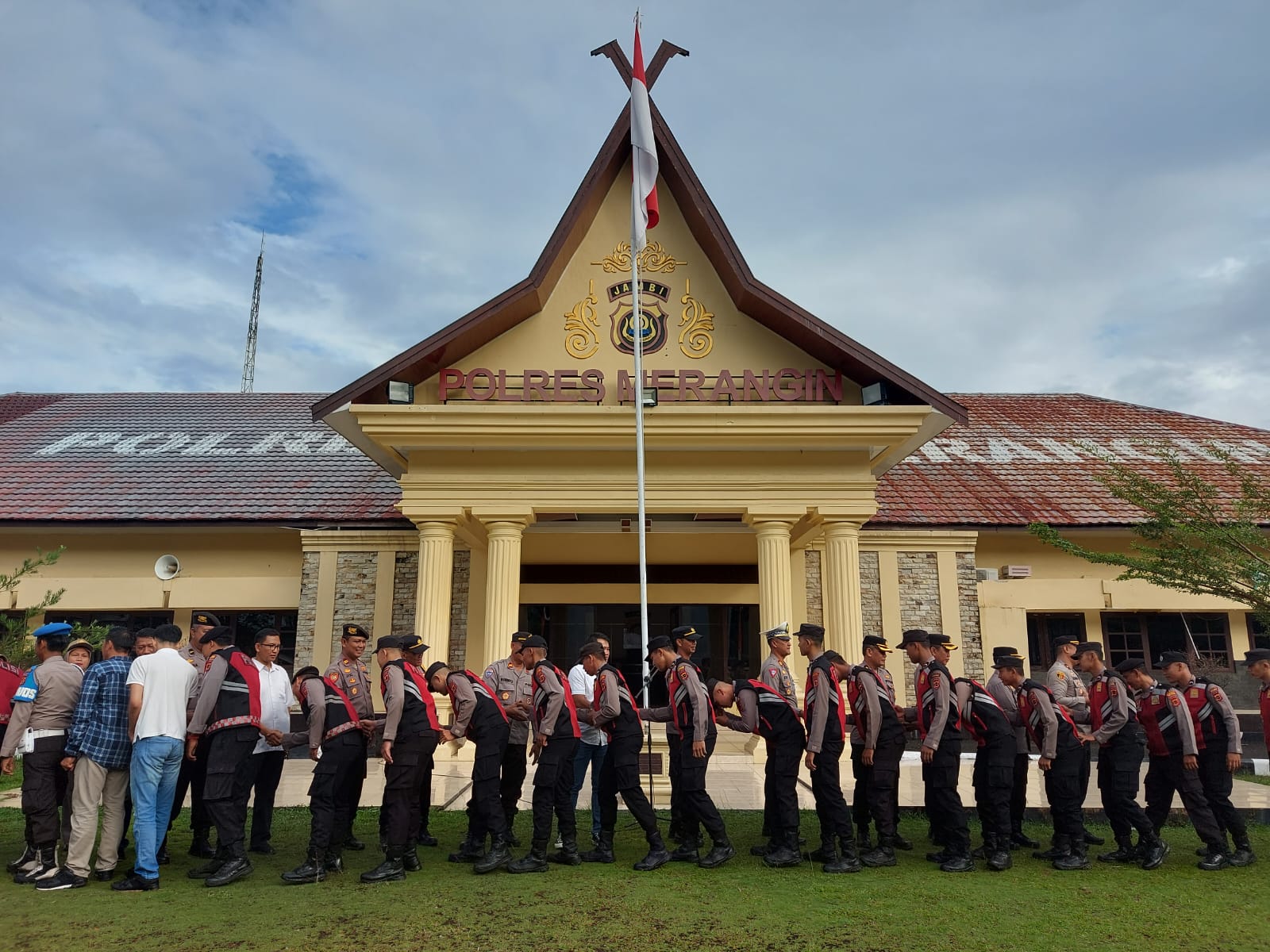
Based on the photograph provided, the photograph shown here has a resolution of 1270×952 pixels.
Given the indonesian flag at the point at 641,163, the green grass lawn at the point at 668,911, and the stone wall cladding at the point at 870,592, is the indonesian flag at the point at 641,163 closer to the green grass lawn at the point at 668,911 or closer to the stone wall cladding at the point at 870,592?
the stone wall cladding at the point at 870,592

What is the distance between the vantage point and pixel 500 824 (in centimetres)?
648

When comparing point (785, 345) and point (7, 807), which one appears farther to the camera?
point (785, 345)

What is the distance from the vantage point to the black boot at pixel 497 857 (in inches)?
253

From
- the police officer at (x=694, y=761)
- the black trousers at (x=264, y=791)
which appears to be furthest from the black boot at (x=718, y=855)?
the black trousers at (x=264, y=791)

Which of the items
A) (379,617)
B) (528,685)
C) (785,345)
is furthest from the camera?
(379,617)

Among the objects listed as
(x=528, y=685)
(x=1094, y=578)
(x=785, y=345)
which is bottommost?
(x=528, y=685)

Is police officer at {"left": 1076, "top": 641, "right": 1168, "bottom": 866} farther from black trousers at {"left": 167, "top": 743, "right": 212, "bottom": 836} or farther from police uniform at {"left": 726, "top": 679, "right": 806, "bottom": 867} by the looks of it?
black trousers at {"left": 167, "top": 743, "right": 212, "bottom": 836}

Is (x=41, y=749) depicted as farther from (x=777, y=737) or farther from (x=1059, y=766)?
(x=1059, y=766)

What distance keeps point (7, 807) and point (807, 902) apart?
8042 mm

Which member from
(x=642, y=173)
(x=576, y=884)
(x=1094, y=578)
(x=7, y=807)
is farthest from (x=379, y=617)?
(x=1094, y=578)

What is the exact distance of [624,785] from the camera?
6.61 m

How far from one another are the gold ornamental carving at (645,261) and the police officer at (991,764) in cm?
809

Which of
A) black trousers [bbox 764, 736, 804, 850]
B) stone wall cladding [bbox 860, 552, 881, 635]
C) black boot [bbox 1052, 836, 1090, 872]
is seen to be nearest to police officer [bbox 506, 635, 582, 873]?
black trousers [bbox 764, 736, 804, 850]

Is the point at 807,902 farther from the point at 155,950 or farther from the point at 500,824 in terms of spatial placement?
the point at 155,950
